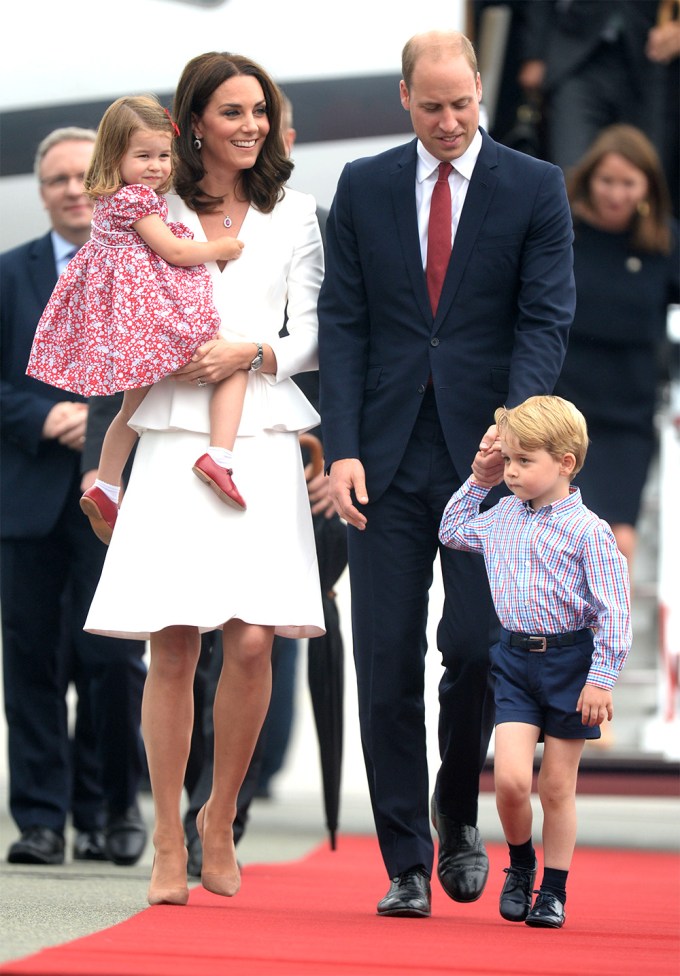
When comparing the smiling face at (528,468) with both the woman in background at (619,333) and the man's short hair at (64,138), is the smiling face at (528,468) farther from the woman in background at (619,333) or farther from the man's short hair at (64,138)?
the woman in background at (619,333)

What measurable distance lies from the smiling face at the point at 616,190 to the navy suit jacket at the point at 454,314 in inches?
89.3

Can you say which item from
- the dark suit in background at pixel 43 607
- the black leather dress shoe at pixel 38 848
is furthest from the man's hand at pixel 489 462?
the black leather dress shoe at pixel 38 848

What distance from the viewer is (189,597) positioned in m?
3.44

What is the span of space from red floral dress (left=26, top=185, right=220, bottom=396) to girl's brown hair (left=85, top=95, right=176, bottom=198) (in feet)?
0.13

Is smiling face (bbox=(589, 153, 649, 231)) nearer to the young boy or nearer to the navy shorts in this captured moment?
the young boy

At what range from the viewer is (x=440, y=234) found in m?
3.56

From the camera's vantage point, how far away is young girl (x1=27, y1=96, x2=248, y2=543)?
3.43m

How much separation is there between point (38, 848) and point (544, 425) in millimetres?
2023

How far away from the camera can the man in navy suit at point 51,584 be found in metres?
4.77

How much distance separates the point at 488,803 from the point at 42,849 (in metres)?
2.64

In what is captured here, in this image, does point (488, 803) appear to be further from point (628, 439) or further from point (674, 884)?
point (674, 884)

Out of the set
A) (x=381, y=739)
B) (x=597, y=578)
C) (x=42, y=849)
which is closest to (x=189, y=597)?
(x=381, y=739)

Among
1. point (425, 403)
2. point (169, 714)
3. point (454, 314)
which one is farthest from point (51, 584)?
point (454, 314)

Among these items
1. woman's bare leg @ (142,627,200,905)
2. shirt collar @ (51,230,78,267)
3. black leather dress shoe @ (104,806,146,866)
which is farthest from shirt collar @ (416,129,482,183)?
black leather dress shoe @ (104,806,146,866)
